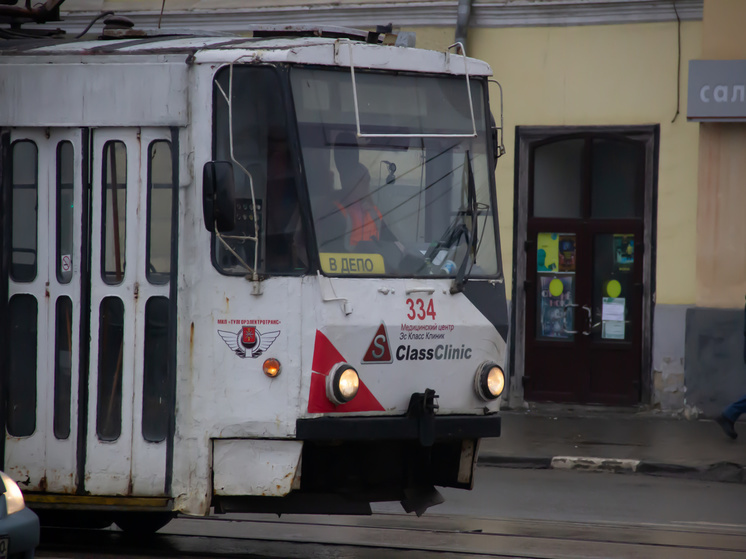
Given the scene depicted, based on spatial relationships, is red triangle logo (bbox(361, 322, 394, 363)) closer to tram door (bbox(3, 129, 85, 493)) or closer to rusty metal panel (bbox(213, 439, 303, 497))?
rusty metal panel (bbox(213, 439, 303, 497))

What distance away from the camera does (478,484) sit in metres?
10.2

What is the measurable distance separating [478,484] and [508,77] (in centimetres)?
592

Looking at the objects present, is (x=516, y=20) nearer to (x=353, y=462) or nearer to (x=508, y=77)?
(x=508, y=77)

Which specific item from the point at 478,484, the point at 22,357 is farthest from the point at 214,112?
the point at 478,484

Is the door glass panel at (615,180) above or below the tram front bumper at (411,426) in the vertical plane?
above

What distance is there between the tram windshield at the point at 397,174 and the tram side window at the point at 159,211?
0.78 metres

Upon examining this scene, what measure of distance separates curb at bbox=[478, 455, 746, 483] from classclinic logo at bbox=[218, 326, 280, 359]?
17.7 ft

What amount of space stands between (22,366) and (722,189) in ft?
29.3

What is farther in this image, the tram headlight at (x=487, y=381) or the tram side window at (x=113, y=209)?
the tram headlight at (x=487, y=381)

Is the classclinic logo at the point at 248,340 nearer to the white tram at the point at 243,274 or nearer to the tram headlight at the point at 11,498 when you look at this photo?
the white tram at the point at 243,274

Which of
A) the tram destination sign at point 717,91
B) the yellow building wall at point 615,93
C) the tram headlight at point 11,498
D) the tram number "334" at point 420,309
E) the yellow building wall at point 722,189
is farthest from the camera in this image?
the yellow building wall at point 615,93

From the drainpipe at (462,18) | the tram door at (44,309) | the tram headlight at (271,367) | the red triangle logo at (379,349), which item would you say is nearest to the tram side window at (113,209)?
the tram door at (44,309)

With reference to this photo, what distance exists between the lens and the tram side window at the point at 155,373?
6.45 m

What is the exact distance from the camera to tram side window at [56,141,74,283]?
6637 mm
